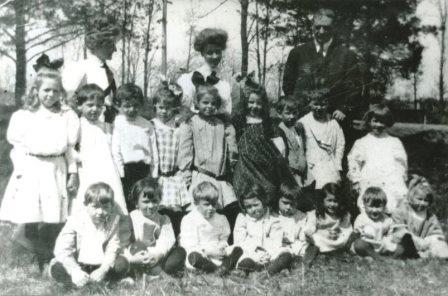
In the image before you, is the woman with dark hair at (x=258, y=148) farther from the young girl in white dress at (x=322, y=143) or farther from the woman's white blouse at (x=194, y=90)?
the young girl in white dress at (x=322, y=143)

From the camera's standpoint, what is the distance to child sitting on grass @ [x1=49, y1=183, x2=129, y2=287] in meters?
3.04

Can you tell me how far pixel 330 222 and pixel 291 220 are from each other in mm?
338

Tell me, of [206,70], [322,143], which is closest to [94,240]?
[206,70]

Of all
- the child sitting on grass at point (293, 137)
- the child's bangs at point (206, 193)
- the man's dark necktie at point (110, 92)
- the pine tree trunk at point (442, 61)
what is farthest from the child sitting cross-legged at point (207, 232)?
the pine tree trunk at point (442, 61)

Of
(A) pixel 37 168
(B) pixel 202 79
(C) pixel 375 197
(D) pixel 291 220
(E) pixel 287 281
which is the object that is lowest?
(E) pixel 287 281

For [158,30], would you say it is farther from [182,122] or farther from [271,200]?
[271,200]

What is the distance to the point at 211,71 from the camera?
12.9 feet

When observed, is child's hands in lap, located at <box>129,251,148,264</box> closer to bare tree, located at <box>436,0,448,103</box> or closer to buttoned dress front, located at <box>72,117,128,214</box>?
buttoned dress front, located at <box>72,117,128,214</box>

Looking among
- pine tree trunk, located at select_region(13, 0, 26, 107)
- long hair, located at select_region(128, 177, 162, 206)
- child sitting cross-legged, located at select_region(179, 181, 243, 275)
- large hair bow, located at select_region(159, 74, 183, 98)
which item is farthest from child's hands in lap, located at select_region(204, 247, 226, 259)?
pine tree trunk, located at select_region(13, 0, 26, 107)

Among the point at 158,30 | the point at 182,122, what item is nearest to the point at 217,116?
the point at 182,122

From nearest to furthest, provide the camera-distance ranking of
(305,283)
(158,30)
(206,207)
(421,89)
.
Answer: (305,283)
(206,207)
(158,30)
(421,89)

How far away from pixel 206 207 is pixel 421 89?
2.51 metres

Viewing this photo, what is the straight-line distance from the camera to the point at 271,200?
3.70 metres

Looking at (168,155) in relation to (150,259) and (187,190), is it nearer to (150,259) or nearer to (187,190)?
(187,190)
